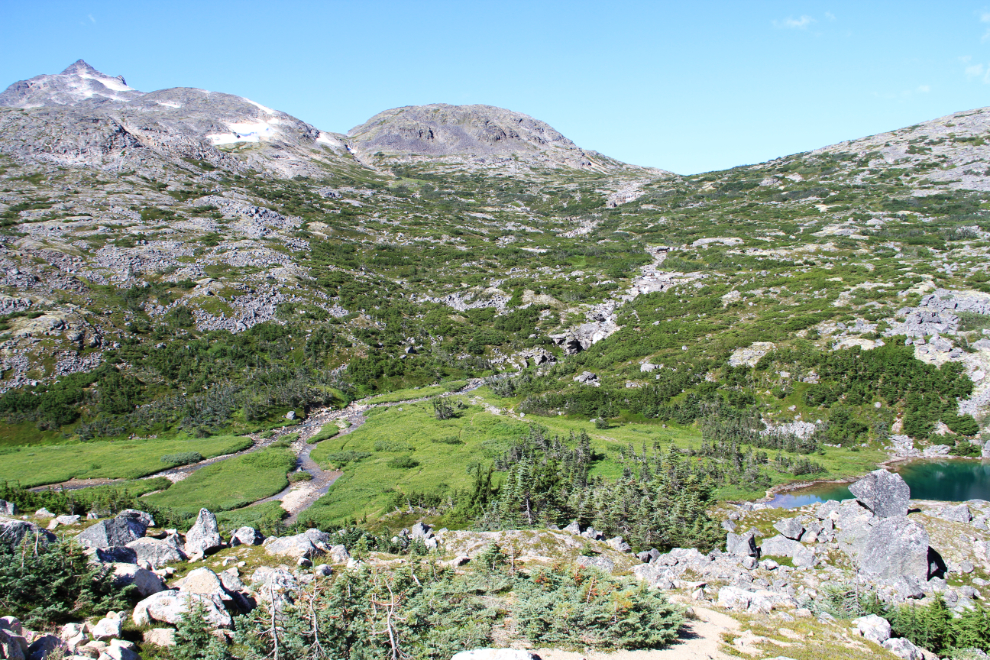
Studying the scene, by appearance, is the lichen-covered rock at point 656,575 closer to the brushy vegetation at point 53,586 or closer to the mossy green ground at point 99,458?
the brushy vegetation at point 53,586

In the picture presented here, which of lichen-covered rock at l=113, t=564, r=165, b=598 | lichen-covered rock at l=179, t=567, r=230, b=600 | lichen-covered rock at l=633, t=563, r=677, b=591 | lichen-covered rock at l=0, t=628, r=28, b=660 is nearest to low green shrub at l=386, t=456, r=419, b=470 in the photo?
lichen-covered rock at l=633, t=563, r=677, b=591

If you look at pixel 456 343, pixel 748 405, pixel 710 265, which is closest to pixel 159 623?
pixel 748 405

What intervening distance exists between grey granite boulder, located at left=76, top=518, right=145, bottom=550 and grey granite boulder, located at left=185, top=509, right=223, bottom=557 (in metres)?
1.81

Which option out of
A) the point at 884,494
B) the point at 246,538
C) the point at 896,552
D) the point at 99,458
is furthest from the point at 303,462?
the point at 884,494

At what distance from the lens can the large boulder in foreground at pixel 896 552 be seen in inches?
802

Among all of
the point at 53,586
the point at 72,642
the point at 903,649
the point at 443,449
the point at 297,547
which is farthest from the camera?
the point at 443,449

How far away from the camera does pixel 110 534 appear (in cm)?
1762

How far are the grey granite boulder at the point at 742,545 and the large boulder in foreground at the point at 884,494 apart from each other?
6.04 metres

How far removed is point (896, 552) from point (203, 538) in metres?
29.0

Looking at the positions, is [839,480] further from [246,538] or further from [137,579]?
[137,579]

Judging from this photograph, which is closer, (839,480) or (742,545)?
(742,545)

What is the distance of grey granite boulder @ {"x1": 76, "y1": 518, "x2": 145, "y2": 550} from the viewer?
55.9 ft

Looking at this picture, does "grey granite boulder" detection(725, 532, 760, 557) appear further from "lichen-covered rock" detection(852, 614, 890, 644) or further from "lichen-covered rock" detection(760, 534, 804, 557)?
"lichen-covered rock" detection(852, 614, 890, 644)

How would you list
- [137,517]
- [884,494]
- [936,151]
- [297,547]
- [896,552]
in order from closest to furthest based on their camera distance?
1. [297,547]
2. [137,517]
3. [896,552]
4. [884,494]
5. [936,151]
